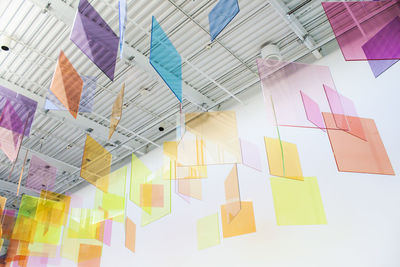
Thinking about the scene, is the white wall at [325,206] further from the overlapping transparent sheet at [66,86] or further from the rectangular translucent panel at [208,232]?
the overlapping transparent sheet at [66,86]

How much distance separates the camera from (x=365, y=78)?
6.48m

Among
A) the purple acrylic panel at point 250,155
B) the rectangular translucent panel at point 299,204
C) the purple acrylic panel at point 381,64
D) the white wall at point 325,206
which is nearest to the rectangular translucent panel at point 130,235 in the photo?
the white wall at point 325,206

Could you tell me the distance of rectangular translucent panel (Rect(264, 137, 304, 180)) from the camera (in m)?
6.23

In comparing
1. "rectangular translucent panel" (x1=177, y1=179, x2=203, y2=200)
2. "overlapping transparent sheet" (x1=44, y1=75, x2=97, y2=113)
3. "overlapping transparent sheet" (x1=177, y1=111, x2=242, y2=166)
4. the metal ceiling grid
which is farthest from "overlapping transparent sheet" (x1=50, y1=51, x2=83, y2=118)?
"rectangular translucent panel" (x1=177, y1=179, x2=203, y2=200)

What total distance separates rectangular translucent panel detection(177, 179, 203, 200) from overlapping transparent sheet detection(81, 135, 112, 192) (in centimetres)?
188

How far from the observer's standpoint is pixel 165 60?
12.8 feet

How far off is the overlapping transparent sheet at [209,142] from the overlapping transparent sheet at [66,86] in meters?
2.48

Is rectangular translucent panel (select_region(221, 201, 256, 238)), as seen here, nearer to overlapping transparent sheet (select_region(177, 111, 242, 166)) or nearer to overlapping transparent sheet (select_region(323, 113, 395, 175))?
overlapping transparent sheet (select_region(177, 111, 242, 166))

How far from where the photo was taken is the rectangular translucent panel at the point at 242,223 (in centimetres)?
693

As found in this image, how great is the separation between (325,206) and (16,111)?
261 inches

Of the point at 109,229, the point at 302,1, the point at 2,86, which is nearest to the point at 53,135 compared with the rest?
the point at 2,86

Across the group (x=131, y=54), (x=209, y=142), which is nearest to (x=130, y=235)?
(x=209, y=142)

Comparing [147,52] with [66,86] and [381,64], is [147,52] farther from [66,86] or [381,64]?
[381,64]

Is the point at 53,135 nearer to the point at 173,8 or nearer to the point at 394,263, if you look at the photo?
the point at 173,8
